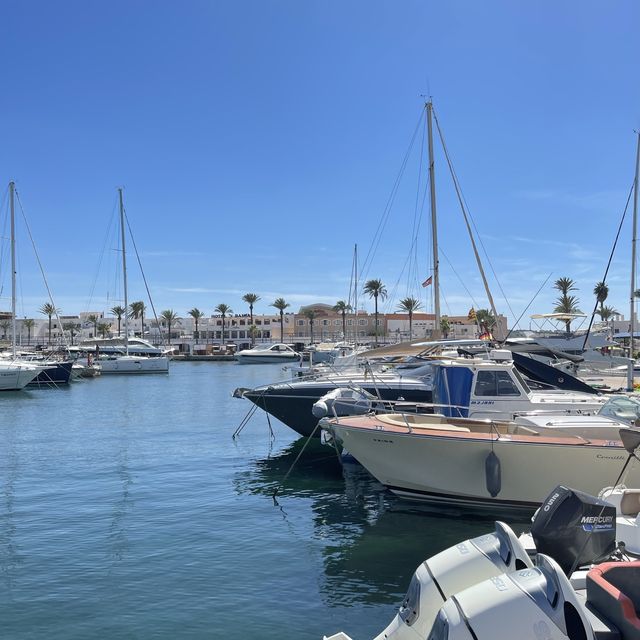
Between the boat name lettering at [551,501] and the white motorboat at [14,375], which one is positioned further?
the white motorboat at [14,375]

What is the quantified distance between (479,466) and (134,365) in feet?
193

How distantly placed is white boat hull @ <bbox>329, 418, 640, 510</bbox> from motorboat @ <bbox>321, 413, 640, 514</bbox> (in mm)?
15

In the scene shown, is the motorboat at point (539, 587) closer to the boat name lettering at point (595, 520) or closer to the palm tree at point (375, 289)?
the boat name lettering at point (595, 520)

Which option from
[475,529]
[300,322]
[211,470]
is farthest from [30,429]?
[300,322]

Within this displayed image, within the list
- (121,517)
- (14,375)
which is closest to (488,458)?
(121,517)

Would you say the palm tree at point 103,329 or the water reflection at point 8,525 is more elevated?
the palm tree at point 103,329

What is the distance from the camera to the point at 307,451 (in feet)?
69.1

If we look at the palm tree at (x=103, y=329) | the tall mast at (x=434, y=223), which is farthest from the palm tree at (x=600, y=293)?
the palm tree at (x=103, y=329)

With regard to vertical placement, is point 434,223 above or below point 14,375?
above

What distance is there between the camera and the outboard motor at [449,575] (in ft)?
19.4

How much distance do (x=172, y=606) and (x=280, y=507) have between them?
5.45m

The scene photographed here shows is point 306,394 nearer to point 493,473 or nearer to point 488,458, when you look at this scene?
point 488,458

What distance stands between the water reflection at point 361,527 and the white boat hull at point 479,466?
44 centimetres

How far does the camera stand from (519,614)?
15.9 feet
